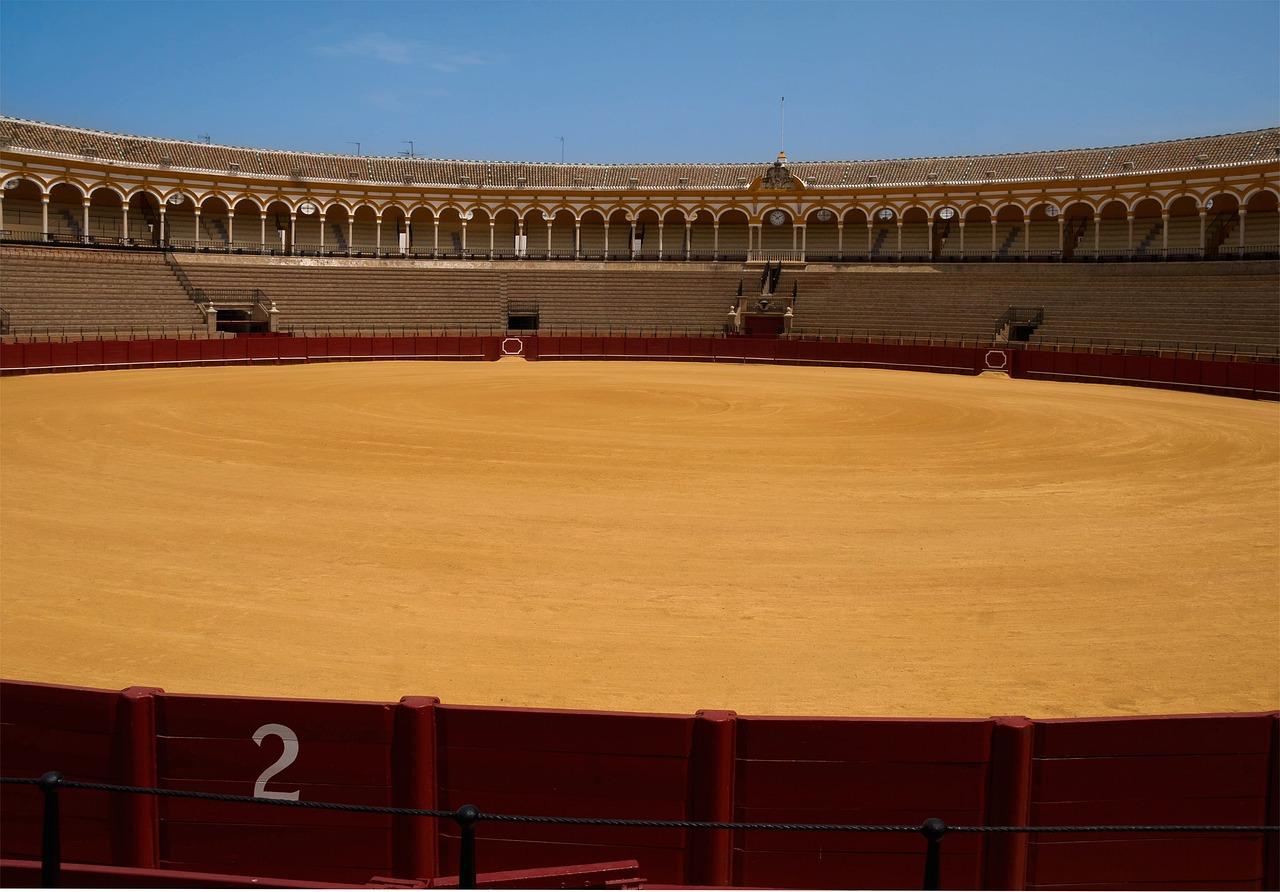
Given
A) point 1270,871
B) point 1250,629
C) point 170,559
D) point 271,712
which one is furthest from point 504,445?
point 1270,871

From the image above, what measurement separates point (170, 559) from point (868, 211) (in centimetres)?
5149

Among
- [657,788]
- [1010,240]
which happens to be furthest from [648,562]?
[1010,240]

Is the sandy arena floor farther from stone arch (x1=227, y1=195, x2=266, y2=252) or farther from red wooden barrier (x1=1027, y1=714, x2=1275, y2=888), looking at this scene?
stone arch (x1=227, y1=195, x2=266, y2=252)

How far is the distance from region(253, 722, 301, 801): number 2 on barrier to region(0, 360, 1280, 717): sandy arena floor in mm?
2108

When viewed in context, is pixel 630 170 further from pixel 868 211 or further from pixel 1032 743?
pixel 1032 743

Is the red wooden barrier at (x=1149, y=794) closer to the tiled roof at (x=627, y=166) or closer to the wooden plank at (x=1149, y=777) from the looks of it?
the wooden plank at (x=1149, y=777)

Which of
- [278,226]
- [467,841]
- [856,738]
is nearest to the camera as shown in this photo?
[467,841]

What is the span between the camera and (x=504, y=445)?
16969mm

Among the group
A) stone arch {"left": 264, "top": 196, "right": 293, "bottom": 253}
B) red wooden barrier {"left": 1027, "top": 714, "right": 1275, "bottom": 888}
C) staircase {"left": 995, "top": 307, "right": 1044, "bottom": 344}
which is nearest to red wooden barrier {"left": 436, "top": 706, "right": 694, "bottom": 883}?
red wooden barrier {"left": 1027, "top": 714, "right": 1275, "bottom": 888}

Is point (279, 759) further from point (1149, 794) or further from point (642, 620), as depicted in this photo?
point (642, 620)

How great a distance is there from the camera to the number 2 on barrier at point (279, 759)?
458 cm

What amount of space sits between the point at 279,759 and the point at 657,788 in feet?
5.60

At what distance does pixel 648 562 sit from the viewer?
9992 mm

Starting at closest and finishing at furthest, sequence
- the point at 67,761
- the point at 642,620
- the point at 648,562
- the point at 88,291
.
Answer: the point at 67,761 → the point at 642,620 → the point at 648,562 → the point at 88,291
